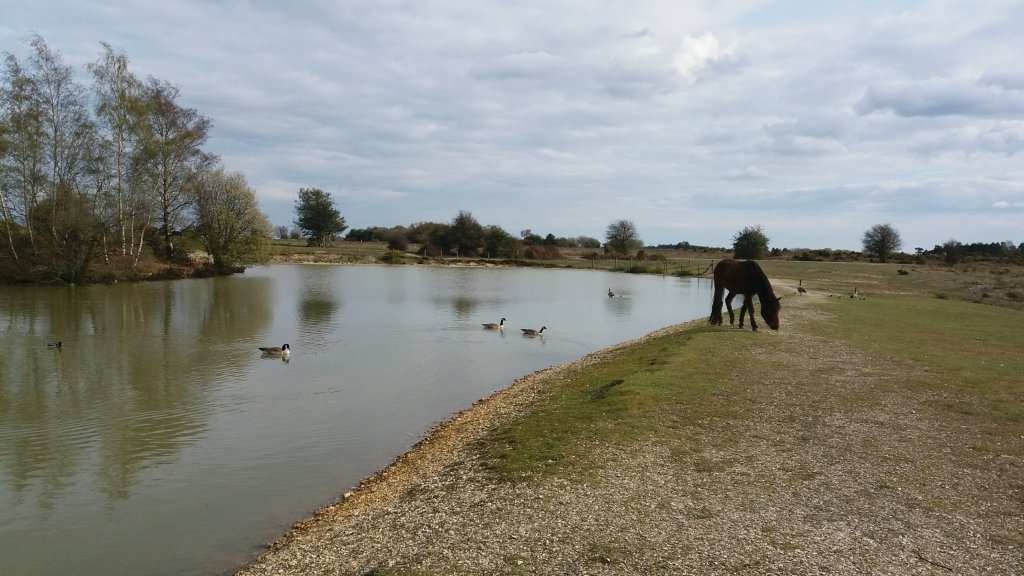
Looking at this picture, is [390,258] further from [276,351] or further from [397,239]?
[276,351]

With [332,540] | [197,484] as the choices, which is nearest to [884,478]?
[332,540]

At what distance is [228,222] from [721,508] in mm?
58388

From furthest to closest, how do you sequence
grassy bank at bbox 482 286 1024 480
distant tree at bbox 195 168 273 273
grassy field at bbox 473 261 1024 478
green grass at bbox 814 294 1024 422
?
distant tree at bbox 195 168 273 273, green grass at bbox 814 294 1024 422, grassy field at bbox 473 261 1024 478, grassy bank at bbox 482 286 1024 480

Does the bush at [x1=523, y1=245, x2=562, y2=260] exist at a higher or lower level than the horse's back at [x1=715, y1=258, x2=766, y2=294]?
higher

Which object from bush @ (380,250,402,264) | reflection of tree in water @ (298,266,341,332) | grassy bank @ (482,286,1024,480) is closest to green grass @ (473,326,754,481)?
grassy bank @ (482,286,1024,480)

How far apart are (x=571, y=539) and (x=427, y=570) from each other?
58.0 inches

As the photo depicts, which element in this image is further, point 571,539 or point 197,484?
point 197,484

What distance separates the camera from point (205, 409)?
13.2m

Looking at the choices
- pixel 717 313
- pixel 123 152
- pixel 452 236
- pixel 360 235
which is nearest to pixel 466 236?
pixel 452 236

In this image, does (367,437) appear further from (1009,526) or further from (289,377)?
(1009,526)

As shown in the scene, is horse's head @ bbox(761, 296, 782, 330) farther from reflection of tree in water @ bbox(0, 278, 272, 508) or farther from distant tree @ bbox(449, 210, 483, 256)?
distant tree @ bbox(449, 210, 483, 256)

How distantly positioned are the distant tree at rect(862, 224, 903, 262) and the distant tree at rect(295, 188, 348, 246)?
3715 inches

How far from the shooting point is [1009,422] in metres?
9.74

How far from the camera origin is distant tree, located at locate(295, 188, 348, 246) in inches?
4213
